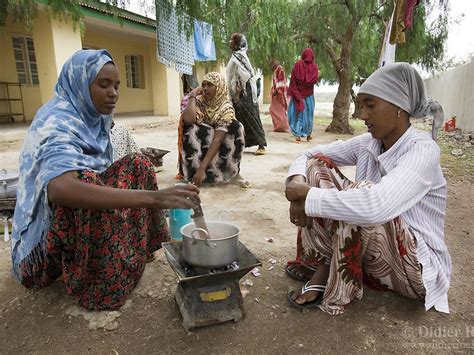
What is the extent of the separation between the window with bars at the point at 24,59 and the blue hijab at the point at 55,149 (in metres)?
9.39

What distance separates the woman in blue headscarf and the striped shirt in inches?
25.9

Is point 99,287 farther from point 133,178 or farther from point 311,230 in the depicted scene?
point 311,230

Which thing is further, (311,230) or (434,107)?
(311,230)

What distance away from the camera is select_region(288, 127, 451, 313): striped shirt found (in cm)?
155

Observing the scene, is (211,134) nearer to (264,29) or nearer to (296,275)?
(296,275)

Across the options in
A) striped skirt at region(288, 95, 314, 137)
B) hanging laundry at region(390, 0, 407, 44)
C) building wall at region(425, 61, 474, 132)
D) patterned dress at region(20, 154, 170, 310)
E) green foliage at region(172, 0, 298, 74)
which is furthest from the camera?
building wall at region(425, 61, 474, 132)

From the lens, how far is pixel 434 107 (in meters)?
1.76

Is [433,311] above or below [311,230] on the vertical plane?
below

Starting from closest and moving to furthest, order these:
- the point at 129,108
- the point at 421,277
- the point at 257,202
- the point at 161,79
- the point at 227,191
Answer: the point at 421,277
the point at 257,202
the point at 227,191
the point at 161,79
the point at 129,108

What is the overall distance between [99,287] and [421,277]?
160 centimetres

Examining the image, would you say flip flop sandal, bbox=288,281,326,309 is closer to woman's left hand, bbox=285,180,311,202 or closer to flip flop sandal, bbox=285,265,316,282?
flip flop sandal, bbox=285,265,316,282

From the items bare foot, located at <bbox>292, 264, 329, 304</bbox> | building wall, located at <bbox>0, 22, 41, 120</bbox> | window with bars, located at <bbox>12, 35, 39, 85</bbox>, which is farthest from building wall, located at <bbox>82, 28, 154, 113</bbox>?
bare foot, located at <bbox>292, 264, 329, 304</bbox>

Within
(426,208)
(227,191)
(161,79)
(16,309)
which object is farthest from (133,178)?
(161,79)

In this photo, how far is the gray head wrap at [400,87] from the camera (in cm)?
169
